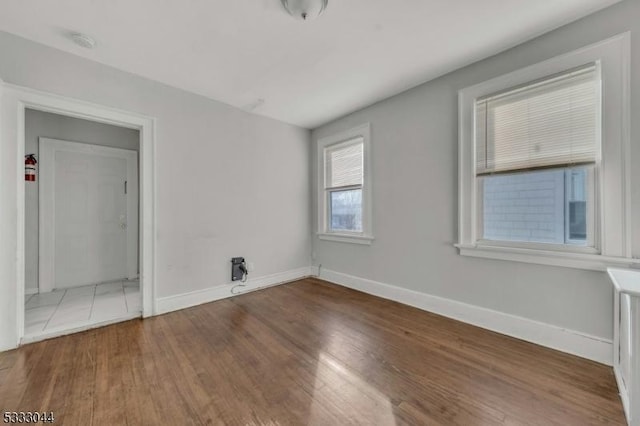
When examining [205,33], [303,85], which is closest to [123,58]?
[205,33]

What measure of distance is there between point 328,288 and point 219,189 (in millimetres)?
2071

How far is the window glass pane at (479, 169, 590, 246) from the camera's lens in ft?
6.68

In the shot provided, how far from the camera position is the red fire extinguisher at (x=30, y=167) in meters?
3.23

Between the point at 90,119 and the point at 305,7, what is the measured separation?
2.38 m

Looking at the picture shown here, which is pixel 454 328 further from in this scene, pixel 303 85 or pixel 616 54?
pixel 303 85

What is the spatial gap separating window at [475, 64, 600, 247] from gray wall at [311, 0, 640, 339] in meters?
0.22

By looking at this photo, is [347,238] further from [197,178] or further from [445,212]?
[197,178]

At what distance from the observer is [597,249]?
1923mm

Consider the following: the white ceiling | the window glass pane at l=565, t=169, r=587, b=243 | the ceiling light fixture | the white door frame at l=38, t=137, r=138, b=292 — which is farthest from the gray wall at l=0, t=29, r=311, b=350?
the window glass pane at l=565, t=169, r=587, b=243

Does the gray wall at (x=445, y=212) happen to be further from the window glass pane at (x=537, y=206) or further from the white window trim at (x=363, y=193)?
the window glass pane at (x=537, y=206)

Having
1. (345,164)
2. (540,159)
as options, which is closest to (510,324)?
(540,159)

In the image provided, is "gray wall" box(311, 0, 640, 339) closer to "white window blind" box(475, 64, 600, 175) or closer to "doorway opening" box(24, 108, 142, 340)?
"white window blind" box(475, 64, 600, 175)

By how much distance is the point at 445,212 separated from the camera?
9.07 ft

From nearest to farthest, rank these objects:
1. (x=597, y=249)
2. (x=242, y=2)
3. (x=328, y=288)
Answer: (x=242, y=2)
(x=597, y=249)
(x=328, y=288)
